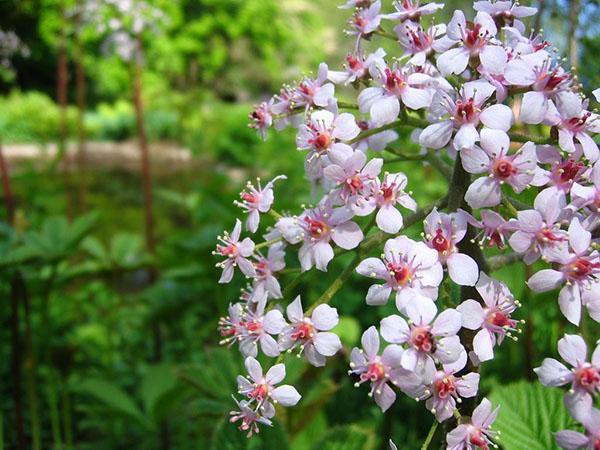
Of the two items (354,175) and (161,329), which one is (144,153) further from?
(354,175)

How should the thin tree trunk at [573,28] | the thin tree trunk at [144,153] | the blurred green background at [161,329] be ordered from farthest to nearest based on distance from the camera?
the thin tree trunk at [144,153]
the thin tree trunk at [573,28]
the blurred green background at [161,329]

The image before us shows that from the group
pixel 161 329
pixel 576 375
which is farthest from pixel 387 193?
pixel 161 329

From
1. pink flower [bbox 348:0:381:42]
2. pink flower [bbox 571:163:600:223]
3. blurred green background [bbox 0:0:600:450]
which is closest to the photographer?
pink flower [bbox 571:163:600:223]

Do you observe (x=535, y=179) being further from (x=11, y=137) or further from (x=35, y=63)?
(x=35, y=63)

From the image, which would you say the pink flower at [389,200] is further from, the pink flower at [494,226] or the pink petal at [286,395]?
the pink petal at [286,395]

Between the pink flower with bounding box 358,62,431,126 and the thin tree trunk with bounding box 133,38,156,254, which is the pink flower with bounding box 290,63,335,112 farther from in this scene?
the thin tree trunk with bounding box 133,38,156,254

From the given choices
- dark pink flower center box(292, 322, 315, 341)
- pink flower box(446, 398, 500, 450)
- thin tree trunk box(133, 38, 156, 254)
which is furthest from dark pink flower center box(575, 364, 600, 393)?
thin tree trunk box(133, 38, 156, 254)

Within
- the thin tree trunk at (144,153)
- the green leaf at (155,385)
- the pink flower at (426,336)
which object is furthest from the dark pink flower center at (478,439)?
the thin tree trunk at (144,153)
